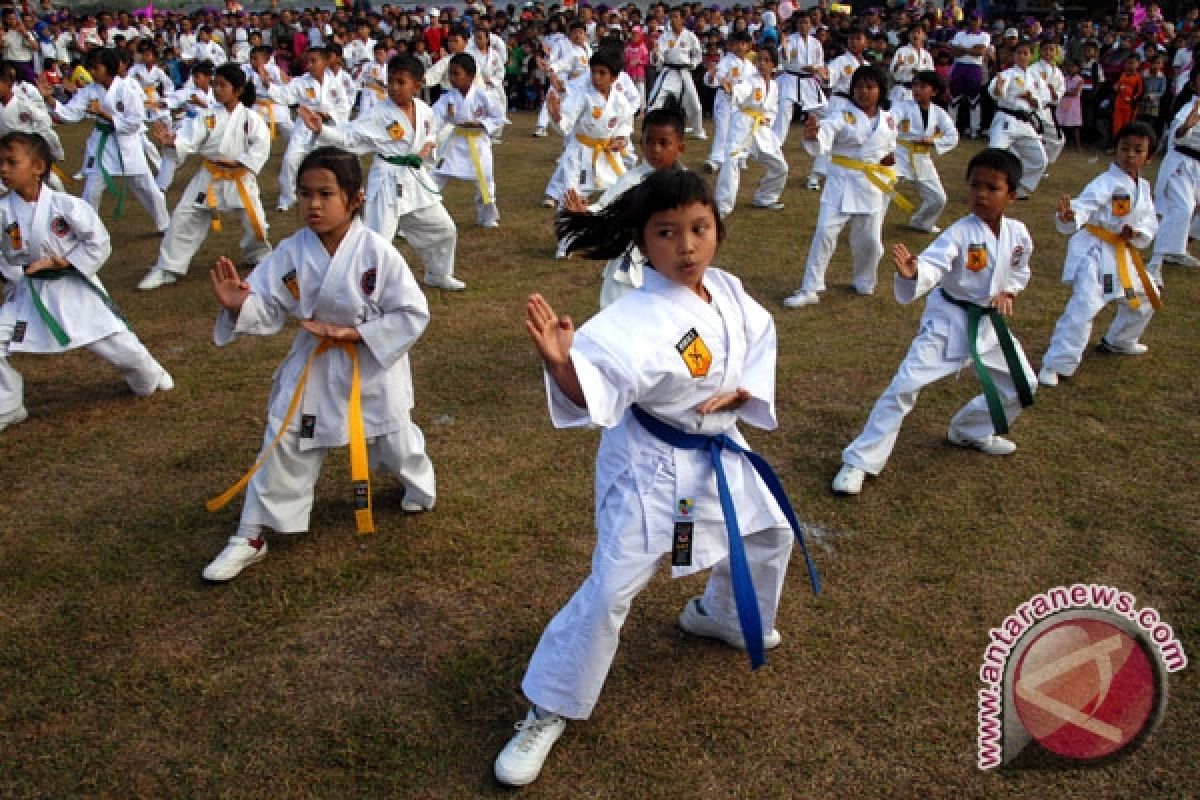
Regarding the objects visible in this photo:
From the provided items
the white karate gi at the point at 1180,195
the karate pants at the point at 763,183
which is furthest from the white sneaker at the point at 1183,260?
the karate pants at the point at 763,183

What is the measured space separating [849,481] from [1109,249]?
2.96 m

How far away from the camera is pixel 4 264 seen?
5406 millimetres

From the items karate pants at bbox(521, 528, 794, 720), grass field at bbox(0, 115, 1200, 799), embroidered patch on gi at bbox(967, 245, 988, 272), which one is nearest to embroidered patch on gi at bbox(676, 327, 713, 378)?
karate pants at bbox(521, 528, 794, 720)

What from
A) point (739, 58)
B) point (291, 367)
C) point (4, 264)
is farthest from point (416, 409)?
point (739, 58)

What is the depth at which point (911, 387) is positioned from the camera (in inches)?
183

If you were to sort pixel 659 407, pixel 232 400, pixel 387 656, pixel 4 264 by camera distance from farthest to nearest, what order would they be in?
1. pixel 232 400
2. pixel 4 264
3. pixel 387 656
4. pixel 659 407

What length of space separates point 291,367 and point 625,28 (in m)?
18.4

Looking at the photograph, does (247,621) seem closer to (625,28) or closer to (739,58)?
(739,58)

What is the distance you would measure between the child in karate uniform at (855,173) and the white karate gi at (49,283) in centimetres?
508

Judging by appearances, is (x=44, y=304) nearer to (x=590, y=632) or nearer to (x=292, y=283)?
(x=292, y=283)

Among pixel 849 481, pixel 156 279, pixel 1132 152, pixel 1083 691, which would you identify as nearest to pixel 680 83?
pixel 156 279

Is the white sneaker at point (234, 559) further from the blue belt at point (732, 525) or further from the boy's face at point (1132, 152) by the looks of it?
the boy's face at point (1132, 152)

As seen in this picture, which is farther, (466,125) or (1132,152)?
(466,125)

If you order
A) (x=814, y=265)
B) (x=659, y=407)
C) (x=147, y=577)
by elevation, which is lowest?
(x=147, y=577)
